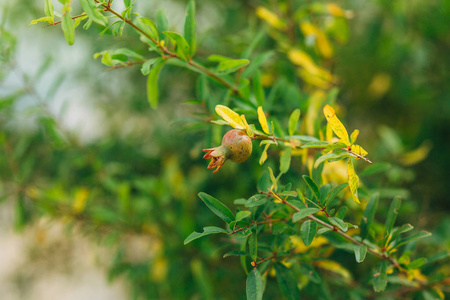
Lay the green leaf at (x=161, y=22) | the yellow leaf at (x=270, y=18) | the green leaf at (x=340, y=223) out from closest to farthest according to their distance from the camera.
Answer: the green leaf at (x=340, y=223) → the green leaf at (x=161, y=22) → the yellow leaf at (x=270, y=18)

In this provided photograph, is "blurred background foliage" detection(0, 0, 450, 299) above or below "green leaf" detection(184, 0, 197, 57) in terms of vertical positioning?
below

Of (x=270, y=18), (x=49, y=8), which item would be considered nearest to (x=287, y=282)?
(x=49, y=8)

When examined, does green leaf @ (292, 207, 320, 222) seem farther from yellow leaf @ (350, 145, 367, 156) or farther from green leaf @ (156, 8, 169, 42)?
green leaf @ (156, 8, 169, 42)

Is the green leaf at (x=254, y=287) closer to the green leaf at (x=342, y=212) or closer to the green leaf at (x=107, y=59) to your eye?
the green leaf at (x=342, y=212)

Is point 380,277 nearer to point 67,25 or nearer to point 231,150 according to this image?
point 231,150

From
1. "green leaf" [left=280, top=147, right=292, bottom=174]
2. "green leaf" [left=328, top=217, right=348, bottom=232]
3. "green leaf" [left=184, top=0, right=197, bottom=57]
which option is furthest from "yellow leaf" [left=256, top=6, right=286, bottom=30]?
"green leaf" [left=328, top=217, right=348, bottom=232]

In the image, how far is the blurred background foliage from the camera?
75cm

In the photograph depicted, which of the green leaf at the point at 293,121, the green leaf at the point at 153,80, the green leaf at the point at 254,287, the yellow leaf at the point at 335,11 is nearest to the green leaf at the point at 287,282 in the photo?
the green leaf at the point at 254,287

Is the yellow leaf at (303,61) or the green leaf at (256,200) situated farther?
the yellow leaf at (303,61)

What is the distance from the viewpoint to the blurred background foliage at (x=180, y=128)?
0.75 m

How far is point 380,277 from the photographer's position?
40cm

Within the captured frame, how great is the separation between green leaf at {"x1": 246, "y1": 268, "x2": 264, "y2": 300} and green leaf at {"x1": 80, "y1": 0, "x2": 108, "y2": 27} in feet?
1.01

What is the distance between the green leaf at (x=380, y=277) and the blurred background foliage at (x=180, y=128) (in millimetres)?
205

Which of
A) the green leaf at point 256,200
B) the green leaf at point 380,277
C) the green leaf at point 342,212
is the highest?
the green leaf at point 256,200
